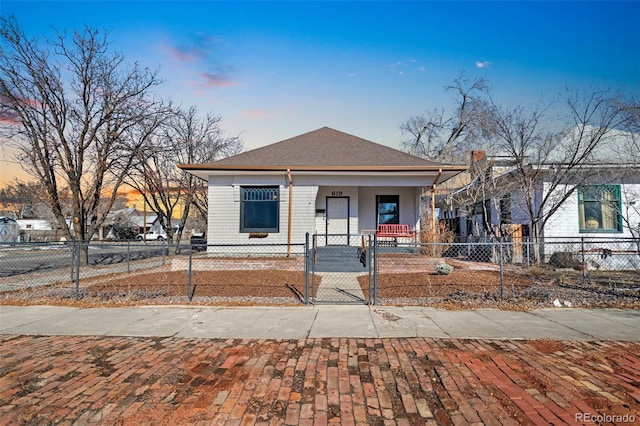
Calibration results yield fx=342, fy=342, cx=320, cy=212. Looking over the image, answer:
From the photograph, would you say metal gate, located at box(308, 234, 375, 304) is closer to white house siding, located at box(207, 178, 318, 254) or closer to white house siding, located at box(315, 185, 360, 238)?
white house siding, located at box(315, 185, 360, 238)

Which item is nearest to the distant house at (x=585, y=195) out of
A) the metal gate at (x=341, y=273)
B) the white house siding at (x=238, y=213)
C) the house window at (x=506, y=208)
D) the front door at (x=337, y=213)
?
the house window at (x=506, y=208)

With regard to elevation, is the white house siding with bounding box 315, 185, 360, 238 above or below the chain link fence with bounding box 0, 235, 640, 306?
above

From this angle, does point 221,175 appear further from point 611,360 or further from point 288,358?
point 611,360

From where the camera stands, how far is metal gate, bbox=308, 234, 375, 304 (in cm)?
734

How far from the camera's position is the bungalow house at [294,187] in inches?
510

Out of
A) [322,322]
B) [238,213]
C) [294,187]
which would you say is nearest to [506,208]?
[294,187]

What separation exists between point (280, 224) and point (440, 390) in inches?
414

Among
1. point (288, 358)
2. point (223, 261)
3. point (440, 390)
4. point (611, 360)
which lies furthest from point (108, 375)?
point (223, 261)

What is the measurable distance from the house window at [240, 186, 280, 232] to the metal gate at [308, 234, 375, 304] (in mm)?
2234

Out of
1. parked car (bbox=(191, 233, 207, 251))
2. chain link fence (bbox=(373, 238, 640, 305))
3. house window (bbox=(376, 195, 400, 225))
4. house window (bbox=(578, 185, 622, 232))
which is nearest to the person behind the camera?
chain link fence (bbox=(373, 238, 640, 305))

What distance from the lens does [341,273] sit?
34.8ft

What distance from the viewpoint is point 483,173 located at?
13570 millimetres

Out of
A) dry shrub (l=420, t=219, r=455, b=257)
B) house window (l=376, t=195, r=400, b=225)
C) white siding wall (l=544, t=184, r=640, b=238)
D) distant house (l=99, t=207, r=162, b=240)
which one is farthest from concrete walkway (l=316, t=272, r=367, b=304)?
distant house (l=99, t=207, r=162, b=240)

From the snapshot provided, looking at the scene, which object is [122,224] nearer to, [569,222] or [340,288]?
[340,288]
